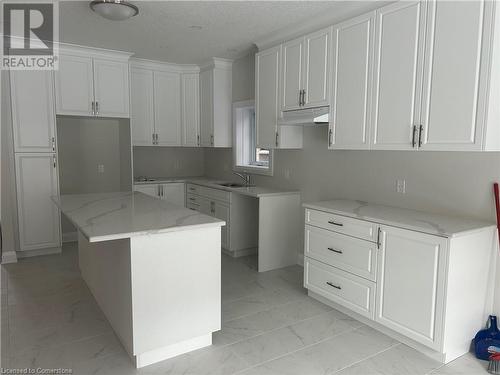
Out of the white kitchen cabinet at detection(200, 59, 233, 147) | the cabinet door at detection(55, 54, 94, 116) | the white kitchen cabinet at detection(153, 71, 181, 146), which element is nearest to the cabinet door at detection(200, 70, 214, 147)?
the white kitchen cabinet at detection(200, 59, 233, 147)

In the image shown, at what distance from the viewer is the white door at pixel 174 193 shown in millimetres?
5621

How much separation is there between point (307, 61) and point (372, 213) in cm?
168

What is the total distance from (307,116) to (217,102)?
2245 millimetres

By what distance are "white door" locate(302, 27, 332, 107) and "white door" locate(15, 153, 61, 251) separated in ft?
10.9

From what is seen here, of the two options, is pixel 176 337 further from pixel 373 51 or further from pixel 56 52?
pixel 56 52

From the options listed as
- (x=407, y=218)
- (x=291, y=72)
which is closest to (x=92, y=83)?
(x=291, y=72)

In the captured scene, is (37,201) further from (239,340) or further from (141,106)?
(239,340)

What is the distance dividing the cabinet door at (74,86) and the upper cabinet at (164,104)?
0.69 metres

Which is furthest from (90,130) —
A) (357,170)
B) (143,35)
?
(357,170)

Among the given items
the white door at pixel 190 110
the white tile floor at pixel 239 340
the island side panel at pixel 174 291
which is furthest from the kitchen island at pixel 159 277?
the white door at pixel 190 110

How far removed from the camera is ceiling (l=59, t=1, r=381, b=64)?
3219 millimetres

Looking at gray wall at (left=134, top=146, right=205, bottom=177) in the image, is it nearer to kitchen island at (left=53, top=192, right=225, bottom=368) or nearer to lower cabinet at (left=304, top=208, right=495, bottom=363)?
kitchen island at (left=53, top=192, right=225, bottom=368)

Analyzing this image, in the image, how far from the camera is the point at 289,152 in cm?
452

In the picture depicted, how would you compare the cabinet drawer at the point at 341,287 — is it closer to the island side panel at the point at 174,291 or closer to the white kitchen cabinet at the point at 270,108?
the island side panel at the point at 174,291
